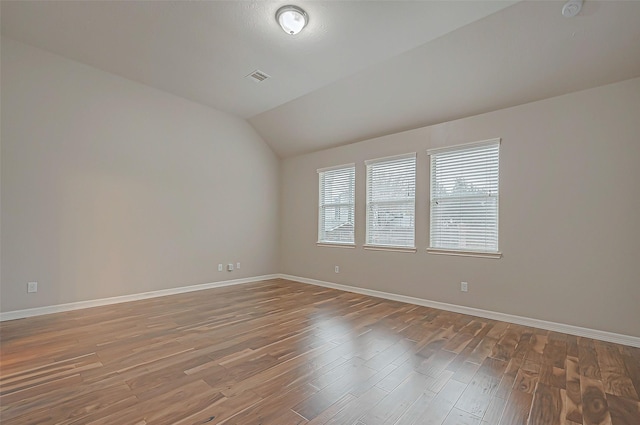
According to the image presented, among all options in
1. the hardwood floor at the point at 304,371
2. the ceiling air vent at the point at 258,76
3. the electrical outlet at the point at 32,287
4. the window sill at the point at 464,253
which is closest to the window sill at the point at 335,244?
the window sill at the point at 464,253

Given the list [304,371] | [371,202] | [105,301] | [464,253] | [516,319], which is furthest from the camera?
[371,202]

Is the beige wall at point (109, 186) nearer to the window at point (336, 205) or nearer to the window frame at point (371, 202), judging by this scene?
the window at point (336, 205)

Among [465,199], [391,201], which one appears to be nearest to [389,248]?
[391,201]

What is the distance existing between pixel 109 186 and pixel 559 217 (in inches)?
227

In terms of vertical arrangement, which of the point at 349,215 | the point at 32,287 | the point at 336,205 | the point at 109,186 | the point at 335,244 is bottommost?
the point at 32,287

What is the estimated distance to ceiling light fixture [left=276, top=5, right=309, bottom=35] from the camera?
2.89 metres

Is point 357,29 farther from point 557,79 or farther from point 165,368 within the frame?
point 165,368

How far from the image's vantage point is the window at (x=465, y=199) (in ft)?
12.6

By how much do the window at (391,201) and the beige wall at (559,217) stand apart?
18 centimetres

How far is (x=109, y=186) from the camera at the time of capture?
13.8 ft

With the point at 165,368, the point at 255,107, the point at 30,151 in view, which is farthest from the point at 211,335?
the point at 255,107

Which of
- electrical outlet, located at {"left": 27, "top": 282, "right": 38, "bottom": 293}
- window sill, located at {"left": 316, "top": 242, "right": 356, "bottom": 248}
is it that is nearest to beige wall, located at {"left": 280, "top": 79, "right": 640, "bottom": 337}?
window sill, located at {"left": 316, "top": 242, "right": 356, "bottom": 248}

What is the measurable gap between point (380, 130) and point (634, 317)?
3.78 m

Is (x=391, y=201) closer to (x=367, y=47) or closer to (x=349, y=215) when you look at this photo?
(x=349, y=215)
